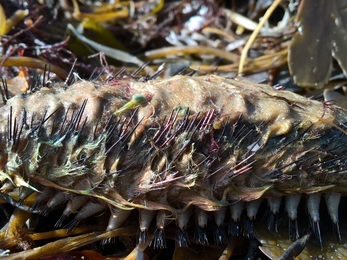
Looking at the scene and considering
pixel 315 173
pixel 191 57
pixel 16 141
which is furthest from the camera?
pixel 191 57

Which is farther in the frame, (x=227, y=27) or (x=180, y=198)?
(x=227, y=27)

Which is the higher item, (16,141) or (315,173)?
(16,141)

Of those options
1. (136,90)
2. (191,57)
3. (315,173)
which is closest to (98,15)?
(191,57)

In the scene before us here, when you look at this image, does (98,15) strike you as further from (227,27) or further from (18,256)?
(18,256)

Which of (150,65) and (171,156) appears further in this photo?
(150,65)

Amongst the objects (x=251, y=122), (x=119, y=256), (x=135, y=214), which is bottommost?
(x=119, y=256)

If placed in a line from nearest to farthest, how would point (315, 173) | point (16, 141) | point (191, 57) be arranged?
point (16, 141), point (315, 173), point (191, 57)

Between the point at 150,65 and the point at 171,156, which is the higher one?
the point at 171,156
